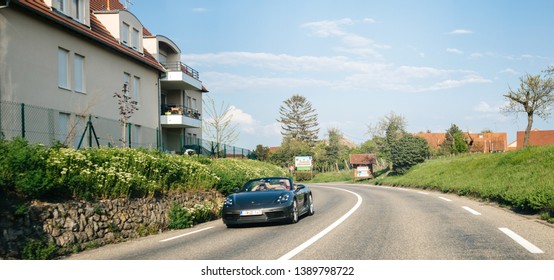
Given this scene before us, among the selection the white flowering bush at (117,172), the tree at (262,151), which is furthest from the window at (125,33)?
the tree at (262,151)

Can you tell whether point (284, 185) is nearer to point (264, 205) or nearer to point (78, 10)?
point (264, 205)

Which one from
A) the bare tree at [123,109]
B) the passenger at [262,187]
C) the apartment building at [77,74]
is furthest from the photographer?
the bare tree at [123,109]

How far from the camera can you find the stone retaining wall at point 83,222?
7.90 meters

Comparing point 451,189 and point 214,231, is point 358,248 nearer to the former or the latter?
point 214,231

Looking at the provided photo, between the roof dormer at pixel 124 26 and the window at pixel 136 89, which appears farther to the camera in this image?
the window at pixel 136 89

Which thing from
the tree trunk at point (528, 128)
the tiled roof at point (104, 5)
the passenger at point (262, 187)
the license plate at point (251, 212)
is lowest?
the license plate at point (251, 212)

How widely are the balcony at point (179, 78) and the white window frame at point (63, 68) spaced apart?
10708 millimetres

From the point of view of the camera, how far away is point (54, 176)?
31.8 ft

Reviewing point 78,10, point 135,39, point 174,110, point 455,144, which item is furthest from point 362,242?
point 455,144

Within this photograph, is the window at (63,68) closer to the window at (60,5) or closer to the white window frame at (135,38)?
the window at (60,5)

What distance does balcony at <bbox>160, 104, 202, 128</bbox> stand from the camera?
31.2 metres

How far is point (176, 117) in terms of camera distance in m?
31.3

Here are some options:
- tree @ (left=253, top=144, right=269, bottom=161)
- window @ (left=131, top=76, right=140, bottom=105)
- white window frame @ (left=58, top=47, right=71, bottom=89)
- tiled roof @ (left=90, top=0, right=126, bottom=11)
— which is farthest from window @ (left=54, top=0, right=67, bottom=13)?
tree @ (left=253, top=144, right=269, bottom=161)
